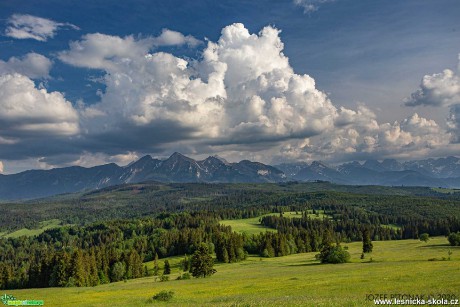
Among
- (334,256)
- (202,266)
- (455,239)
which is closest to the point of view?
(334,256)

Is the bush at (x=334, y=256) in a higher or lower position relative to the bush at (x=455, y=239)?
higher

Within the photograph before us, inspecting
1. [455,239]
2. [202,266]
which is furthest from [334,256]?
[455,239]

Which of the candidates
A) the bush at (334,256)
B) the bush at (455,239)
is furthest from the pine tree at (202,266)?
the bush at (455,239)

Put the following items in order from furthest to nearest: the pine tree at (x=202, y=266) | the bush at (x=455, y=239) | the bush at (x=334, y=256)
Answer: the bush at (x=455, y=239) → the pine tree at (x=202, y=266) → the bush at (x=334, y=256)

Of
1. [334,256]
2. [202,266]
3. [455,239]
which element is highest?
[334,256]

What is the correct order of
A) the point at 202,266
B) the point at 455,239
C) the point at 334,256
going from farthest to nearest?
the point at 455,239, the point at 202,266, the point at 334,256

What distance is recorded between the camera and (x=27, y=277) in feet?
452

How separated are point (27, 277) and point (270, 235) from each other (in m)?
108

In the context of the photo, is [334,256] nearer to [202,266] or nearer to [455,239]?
[202,266]

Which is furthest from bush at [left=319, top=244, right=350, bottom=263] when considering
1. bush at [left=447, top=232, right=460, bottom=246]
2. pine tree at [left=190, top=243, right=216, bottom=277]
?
bush at [left=447, top=232, right=460, bottom=246]

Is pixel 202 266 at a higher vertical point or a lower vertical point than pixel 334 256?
lower

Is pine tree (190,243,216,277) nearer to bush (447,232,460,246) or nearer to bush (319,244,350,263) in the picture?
bush (319,244,350,263)

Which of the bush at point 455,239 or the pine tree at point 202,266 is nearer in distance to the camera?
the pine tree at point 202,266

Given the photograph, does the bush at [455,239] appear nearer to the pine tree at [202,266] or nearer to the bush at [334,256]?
the bush at [334,256]
